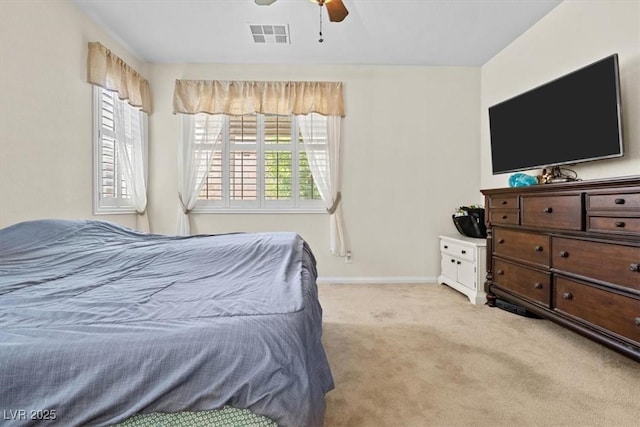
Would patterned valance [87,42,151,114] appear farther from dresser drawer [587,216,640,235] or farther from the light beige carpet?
dresser drawer [587,216,640,235]

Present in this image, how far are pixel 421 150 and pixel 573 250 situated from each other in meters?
2.22

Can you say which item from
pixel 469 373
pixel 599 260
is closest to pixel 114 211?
pixel 469 373

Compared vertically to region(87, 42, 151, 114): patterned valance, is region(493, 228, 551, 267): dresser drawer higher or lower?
lower

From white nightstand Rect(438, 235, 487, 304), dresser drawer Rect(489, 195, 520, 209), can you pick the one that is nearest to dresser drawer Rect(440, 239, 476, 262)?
white nightstand Rect(438, 235, 487, 304)

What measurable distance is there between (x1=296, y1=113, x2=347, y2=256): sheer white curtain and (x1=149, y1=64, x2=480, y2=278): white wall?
0.13 meters

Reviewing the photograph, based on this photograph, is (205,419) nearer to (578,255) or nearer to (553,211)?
(578,255)

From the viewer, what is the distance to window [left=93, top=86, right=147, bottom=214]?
313 centimetres

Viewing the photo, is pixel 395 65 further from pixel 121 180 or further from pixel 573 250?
pixel 121 180

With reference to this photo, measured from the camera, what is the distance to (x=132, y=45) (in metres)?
3.55

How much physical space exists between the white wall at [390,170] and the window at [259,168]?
0.18m

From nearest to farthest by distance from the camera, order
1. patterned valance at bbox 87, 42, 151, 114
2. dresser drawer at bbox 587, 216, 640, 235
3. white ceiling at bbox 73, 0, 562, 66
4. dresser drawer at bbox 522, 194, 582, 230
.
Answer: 1. dresser drawer at bbox 587, 216, 640, 235
2. dresser drawer at bbox 522, 194, 582, 230
3. white ceiling at bbox 73, 0, 562, 66
4. patterned valance at bbox 87, 42, 151, 114

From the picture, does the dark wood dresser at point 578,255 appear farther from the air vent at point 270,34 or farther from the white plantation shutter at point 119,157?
the white plantation shutter at point 119,157

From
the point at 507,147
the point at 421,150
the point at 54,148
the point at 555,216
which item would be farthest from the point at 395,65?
the point at 54,148

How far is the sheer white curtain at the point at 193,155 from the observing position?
12.9 ft
